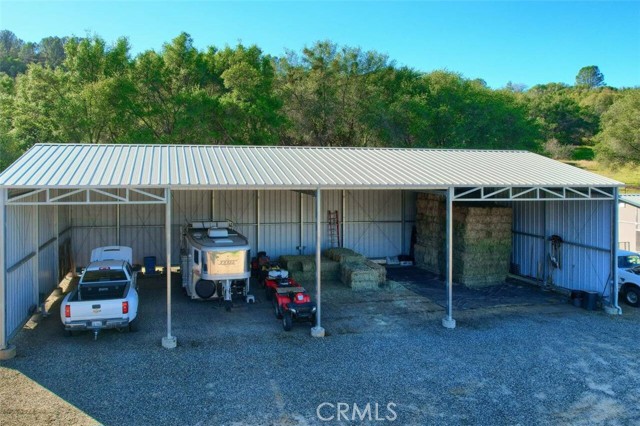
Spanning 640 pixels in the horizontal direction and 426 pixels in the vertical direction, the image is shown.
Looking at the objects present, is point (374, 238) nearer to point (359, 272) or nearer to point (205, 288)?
point (359, 272)

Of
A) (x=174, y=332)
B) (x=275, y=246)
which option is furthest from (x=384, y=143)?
(x=174, y=332)

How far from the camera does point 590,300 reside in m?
14.8

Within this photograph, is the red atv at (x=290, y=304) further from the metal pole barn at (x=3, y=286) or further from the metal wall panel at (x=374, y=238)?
the metal wall panel at (x=374, y=238)

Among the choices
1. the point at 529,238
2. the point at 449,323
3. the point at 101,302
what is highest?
the point at 529,238

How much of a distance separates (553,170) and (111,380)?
47.0 feet

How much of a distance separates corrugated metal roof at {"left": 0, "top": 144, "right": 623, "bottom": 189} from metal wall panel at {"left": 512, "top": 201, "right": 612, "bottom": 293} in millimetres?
1290

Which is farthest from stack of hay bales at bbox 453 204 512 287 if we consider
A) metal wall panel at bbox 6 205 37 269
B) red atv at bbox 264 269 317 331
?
metal wall panel at bbox 6 205 37 269

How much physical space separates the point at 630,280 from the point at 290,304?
418 inches

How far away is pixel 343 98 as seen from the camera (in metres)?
36.6

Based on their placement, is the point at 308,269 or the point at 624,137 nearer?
the point at 308,269

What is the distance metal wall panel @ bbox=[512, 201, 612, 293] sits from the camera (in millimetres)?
15266

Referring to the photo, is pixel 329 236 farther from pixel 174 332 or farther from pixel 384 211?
pixel 174 332

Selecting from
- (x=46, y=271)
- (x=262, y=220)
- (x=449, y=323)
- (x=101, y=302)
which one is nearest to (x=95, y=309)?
(x=101, y=302)

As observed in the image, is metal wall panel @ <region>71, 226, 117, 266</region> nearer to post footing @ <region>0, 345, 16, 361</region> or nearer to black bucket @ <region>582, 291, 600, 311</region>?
post footing @ <region>0, 345, 16, 361</region>
